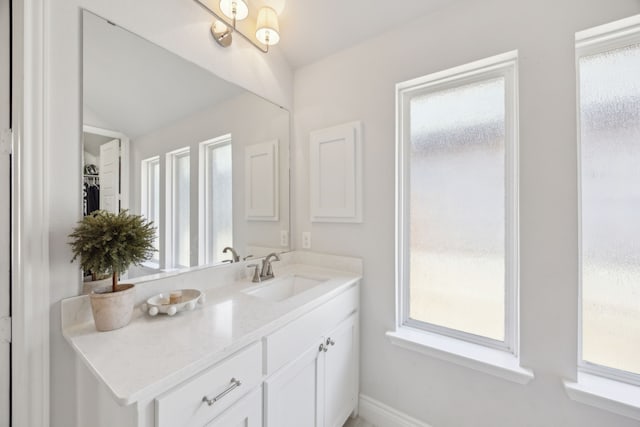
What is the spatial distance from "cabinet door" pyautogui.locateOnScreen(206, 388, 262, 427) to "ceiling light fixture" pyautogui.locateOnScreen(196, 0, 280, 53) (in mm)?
1675

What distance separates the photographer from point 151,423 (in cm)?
63

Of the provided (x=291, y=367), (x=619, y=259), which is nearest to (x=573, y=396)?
(x=619, y=259)

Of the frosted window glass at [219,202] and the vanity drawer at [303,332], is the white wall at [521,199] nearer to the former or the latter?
the vanity drawer at [303,332]

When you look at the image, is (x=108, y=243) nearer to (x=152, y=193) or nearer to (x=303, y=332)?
(x=152, y=193)

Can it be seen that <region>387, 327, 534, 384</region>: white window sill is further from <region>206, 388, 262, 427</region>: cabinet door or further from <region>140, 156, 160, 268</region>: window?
<region>140, 156, 160, 268</region>: window

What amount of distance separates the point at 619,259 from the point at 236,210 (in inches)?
73.5

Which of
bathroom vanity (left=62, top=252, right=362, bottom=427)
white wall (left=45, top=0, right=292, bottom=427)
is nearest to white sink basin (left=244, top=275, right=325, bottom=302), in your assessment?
bathroom vanity (left=62, top=252, right=362, bottom=427)

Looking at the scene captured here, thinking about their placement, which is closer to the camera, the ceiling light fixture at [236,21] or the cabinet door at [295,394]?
the cabinet door at [295,394]

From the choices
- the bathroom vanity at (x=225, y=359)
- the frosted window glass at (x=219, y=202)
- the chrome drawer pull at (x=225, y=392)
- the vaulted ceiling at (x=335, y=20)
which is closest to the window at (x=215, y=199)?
the frosted window glass at (x=219, y=202)

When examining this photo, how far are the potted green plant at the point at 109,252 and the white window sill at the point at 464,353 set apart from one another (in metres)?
1.32

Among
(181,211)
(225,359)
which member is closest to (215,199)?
(181,211)

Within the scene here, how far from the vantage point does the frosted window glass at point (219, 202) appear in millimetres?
1436

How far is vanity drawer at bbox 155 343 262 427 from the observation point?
652 mm

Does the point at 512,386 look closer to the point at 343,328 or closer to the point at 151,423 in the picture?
the point at 343,328
